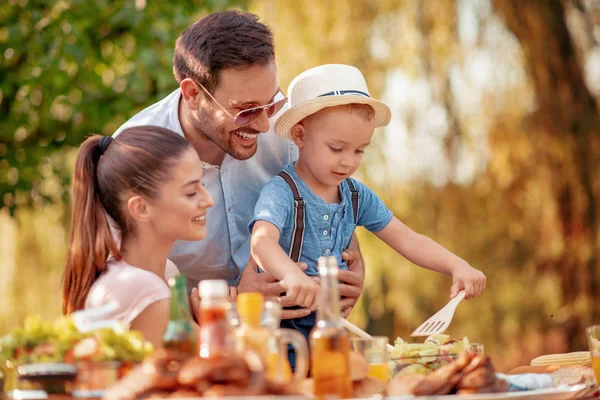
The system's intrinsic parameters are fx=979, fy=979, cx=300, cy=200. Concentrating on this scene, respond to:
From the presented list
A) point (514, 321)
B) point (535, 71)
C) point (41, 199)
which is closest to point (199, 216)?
point (41, 199)

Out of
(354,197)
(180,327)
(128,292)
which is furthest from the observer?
(354,197)

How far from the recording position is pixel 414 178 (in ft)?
24.9

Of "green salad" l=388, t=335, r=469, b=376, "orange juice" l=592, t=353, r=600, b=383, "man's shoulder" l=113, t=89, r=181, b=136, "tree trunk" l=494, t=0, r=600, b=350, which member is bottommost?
"orange juice" l=592, t=353, r=600, b=383

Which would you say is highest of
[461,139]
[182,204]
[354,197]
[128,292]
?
[461,139]

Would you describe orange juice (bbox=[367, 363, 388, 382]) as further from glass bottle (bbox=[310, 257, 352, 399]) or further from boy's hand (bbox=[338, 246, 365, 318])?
boy's hand (bbox=[338, 246, 365, 318])

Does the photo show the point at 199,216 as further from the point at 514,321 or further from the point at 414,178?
the point at 514,321

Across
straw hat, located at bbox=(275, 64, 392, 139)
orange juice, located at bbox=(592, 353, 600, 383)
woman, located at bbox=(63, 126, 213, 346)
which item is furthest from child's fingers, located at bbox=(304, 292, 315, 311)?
straw hat, located at bbox=(275, 64, 392, 139)

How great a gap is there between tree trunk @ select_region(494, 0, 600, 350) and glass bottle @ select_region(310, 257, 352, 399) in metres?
6.37

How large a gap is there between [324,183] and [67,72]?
368 centimetres

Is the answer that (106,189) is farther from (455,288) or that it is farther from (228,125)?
(455,288)

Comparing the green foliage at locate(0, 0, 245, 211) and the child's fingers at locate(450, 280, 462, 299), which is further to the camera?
the green foliage at locate(0, 0, 245, 211)

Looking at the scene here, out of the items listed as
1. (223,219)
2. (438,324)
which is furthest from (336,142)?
(438,324)

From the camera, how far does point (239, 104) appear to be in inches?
124

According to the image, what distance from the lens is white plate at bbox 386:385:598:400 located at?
1683 millimetres
